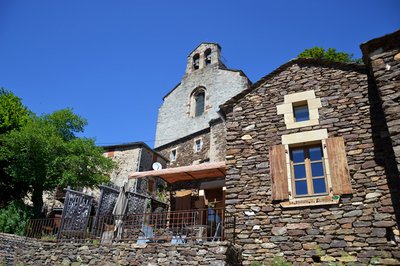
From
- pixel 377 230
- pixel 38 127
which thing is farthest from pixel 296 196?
pixel 38 127

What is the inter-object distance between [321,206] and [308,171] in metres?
0.85

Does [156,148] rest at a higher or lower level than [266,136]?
higher

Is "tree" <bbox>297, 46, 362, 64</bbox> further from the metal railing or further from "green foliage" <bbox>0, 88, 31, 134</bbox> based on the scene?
"green foliage" <bbox>0, 88, 31, 134</bbox>

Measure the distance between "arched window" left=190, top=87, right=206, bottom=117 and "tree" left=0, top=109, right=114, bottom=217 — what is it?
27.8 feet

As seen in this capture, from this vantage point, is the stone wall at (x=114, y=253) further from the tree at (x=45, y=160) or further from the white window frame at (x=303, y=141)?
the tree at (x=45, y=160)

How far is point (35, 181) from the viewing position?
13555mm

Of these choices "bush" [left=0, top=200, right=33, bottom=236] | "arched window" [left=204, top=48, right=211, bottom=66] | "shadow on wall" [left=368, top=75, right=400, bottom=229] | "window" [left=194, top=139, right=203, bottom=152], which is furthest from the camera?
"arched window" [left=204, top=48, right=211, bottom=66]

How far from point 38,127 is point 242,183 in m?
11.0

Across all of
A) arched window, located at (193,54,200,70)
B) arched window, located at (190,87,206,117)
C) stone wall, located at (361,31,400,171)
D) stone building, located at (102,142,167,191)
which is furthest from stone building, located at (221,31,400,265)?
arched window, located at (193,54,200,70)

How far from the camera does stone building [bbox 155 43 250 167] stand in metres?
18.6

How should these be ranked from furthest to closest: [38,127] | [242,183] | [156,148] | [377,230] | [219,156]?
[156,148], [219,156], [38,127], [242,183], [377,230]

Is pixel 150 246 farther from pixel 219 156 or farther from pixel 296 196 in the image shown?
pixel 219 156

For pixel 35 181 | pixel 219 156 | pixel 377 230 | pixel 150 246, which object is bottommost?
pixel 150 246

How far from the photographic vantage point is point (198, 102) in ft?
73.7
